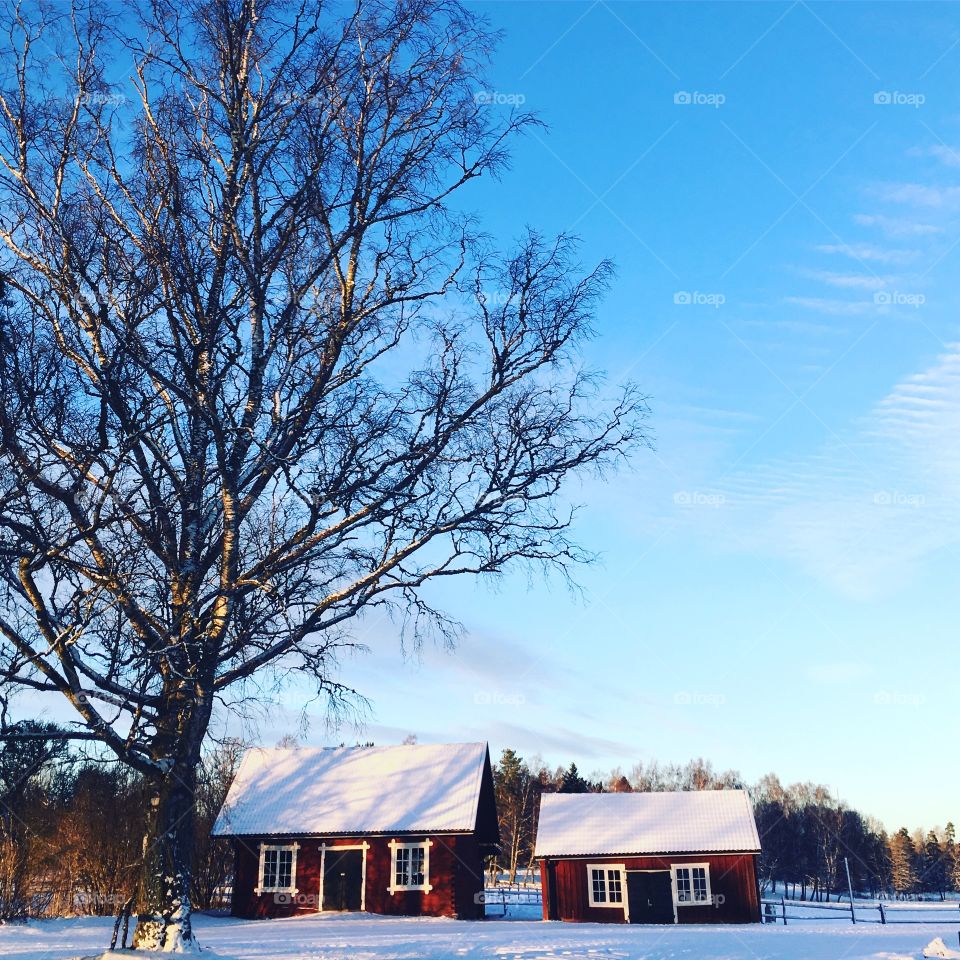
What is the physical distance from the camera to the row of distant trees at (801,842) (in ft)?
260

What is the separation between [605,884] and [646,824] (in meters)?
2.84

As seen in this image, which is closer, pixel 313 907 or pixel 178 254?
pixel 178 254

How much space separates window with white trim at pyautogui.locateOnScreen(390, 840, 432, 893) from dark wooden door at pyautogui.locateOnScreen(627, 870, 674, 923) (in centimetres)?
789

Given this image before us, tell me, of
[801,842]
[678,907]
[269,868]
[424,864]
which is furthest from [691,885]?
[801,842]

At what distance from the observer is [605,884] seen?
33.0 m

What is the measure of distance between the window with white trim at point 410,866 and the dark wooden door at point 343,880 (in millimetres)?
1280

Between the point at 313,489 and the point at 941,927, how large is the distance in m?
33.0

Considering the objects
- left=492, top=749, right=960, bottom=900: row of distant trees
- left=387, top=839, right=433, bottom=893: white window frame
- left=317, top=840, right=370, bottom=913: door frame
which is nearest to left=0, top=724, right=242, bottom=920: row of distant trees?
left=317, top=840, right=370, bottom=913: door frame

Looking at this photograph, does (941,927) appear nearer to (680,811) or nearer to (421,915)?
(680,811)

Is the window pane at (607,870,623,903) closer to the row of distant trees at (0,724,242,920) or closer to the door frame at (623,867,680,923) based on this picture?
the door frame at (623,867,680,923)

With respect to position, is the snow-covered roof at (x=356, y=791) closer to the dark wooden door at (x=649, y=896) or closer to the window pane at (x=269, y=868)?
the window pane at (x=269, y=868)

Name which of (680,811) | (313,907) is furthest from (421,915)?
(680,811)

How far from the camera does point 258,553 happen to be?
13.9 meters

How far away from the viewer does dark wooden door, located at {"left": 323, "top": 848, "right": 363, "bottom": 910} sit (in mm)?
30859
